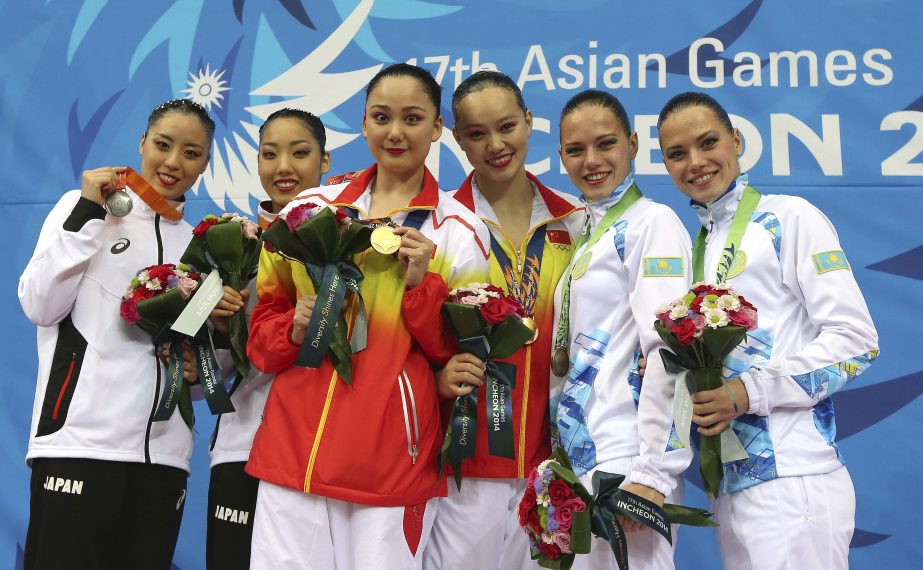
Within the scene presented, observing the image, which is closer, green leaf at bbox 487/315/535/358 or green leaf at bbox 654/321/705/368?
green leaf at bbox 654/321/705/368

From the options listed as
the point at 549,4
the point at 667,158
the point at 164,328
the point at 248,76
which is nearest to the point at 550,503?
the point at 667,158

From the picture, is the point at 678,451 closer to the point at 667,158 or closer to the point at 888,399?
the point at 667,158

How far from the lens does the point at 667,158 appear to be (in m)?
2.52

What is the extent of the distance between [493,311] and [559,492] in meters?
0.49

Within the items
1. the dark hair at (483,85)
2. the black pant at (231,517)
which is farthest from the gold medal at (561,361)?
the black pant at (231,517)

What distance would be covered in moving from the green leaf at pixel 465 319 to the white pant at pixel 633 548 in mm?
493

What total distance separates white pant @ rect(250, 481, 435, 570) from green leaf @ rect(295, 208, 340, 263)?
634 mm

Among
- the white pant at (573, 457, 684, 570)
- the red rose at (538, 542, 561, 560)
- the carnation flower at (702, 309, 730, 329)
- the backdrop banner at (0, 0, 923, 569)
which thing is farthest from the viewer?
the backdrop banner at (0, 0, 923, 569)

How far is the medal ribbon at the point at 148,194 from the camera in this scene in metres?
2.78

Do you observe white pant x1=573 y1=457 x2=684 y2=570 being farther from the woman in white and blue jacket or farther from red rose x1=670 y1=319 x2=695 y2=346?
red rose x1=670 y1=319 x2=695 y2=346

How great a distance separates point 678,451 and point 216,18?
3.46 meters

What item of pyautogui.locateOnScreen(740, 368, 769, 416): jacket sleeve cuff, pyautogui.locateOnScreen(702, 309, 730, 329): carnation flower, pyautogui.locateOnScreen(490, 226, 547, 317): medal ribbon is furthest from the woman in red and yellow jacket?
pyautogui.locateOnScreen(740, 368, 769, 416): jacket sleeve cuff

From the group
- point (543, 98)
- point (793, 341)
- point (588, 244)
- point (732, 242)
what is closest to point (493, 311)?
point (588, 244)

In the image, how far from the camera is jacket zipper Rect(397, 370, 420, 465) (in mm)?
2244
